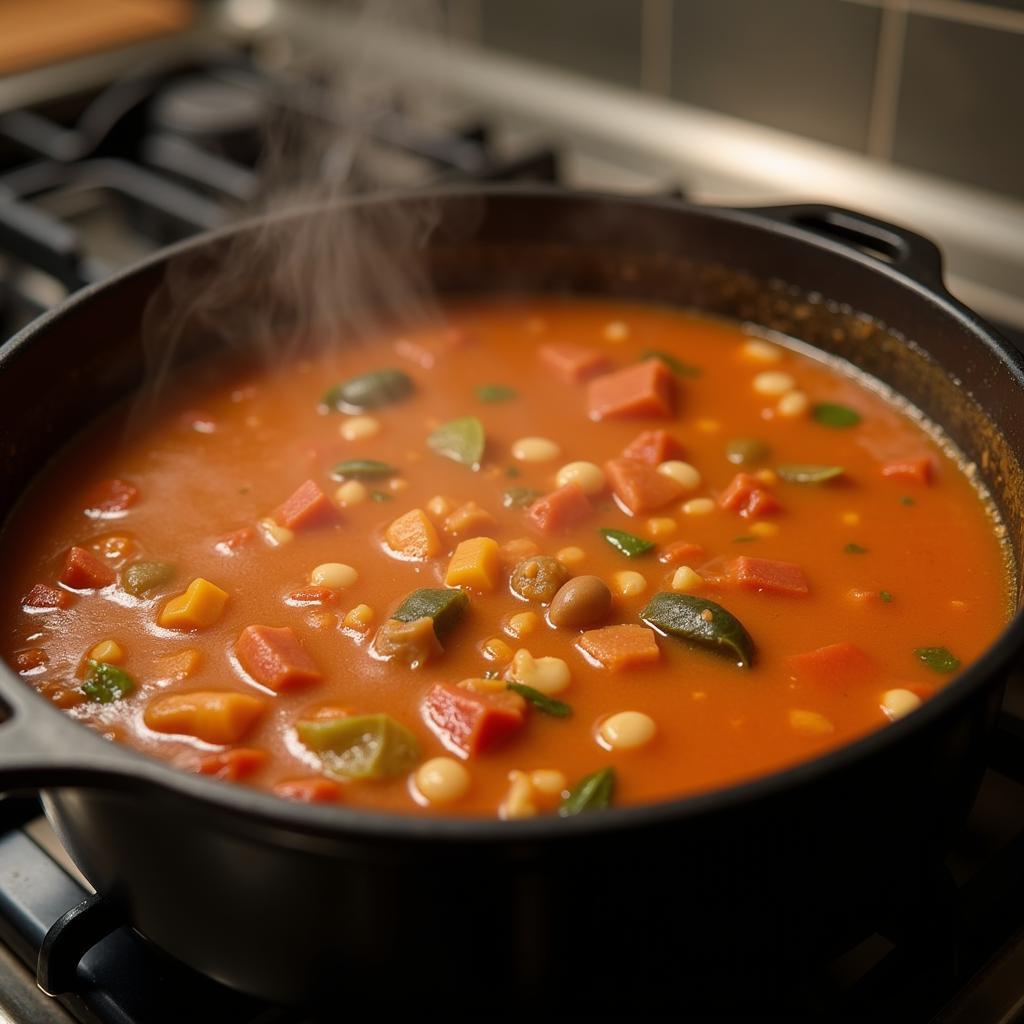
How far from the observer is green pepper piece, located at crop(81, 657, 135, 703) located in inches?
50.1

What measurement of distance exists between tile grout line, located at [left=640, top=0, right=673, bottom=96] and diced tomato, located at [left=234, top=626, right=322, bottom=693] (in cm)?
130

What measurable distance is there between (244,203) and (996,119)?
A: 1141 millimetres

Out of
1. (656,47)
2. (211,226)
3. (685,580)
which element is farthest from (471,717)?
(656,47)

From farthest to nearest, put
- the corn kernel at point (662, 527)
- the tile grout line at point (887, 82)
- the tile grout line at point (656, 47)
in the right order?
the tile grout line at point (656, 47) < the tile grout line at point (887, 82) < the corn kernel at point (662, 527)

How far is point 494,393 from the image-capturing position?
1.78 meters

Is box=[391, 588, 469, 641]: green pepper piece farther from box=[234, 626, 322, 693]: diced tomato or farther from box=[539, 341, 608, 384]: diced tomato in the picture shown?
box=[539, 341, 608, 384]: diced tomato

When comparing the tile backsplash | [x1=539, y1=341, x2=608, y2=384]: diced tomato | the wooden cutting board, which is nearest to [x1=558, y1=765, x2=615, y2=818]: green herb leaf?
[x1=539, y1=341, x2=608, y2=384]: diced tomato

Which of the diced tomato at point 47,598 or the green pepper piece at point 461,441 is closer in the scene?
the diced tomato at point 47,598

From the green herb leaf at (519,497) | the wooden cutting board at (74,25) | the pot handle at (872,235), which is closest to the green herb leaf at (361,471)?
the green herb leaf at (519,497)

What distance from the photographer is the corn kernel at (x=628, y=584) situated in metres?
1.39

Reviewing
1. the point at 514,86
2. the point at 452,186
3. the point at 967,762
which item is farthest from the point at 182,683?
the point at 514,86

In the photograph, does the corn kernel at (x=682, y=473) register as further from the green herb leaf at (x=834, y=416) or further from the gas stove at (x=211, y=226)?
the gas stove at (x=211, y=226)

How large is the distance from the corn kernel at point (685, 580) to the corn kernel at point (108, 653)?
A: 1.96 ft

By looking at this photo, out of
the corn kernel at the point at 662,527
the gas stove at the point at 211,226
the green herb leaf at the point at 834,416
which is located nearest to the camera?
the gas stove at the point at 211,226
